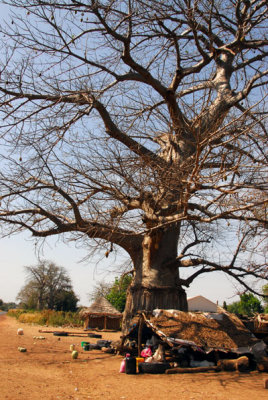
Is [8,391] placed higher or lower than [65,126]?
lower

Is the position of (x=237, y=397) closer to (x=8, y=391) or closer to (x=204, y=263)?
(x=8, y=391)

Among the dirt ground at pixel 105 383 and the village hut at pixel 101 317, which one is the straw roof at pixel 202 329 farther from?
the village hut at pixel 101 317

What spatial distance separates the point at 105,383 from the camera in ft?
14.8

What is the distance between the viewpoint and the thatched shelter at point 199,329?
5.55 m

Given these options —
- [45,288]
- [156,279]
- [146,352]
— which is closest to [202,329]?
[146,352]

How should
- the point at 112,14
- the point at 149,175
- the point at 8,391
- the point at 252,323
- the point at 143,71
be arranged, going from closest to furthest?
the point at 8,391, the point at 149,175, the point at 112,14, the point at 143,71, the point at 252,323

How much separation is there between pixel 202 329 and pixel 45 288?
3426 cm

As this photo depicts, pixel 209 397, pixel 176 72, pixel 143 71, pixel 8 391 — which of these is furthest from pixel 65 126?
pixel 209 397

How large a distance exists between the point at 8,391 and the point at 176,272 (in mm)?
4040

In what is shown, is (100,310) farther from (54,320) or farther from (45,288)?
(45,288)

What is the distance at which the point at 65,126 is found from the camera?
20.1 ft

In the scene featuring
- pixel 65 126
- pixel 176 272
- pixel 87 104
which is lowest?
pixel 176 272

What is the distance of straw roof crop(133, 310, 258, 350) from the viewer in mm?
5594

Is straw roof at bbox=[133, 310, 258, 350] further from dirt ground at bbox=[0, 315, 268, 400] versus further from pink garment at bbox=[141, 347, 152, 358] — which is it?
dirt ground at bbox=[0, 315, 268, 400]
